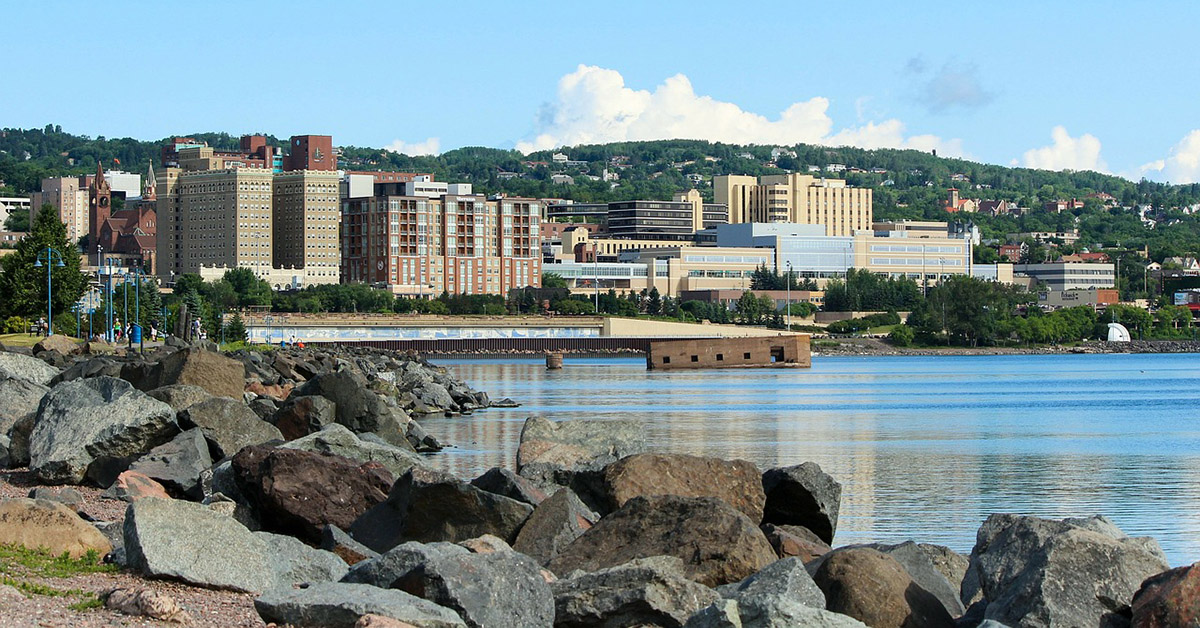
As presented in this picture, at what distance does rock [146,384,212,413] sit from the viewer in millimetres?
25078

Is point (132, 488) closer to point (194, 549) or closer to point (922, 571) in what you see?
point (194, 549)

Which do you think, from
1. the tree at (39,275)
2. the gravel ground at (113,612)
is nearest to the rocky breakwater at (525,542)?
the gravel ground at (113,612)

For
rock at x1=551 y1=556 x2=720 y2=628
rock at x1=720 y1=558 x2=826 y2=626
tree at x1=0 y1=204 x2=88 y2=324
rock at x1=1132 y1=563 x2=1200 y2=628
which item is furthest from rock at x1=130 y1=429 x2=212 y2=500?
tree at x1=0 y1=204 x2=88 y2=324

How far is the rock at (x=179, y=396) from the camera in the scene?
25.1 m

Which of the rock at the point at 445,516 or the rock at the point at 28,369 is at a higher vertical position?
the rock at the point at 28,369

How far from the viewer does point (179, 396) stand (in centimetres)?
2536

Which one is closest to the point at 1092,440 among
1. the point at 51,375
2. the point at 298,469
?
the point at 51,375

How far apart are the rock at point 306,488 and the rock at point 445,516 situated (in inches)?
18.3

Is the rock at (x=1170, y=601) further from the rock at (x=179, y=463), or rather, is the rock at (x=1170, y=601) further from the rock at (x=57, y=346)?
the rock at (x=57, y=346)

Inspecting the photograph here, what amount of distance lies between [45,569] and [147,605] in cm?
197

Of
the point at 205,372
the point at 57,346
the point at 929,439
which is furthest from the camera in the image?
the point at 57,346

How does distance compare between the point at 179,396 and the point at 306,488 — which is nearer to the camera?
the point at 306,488

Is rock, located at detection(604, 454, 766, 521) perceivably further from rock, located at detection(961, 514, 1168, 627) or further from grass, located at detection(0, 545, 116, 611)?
grass, located at detection(0, 545, 116, 611)

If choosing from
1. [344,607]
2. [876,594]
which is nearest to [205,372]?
[876,594]
